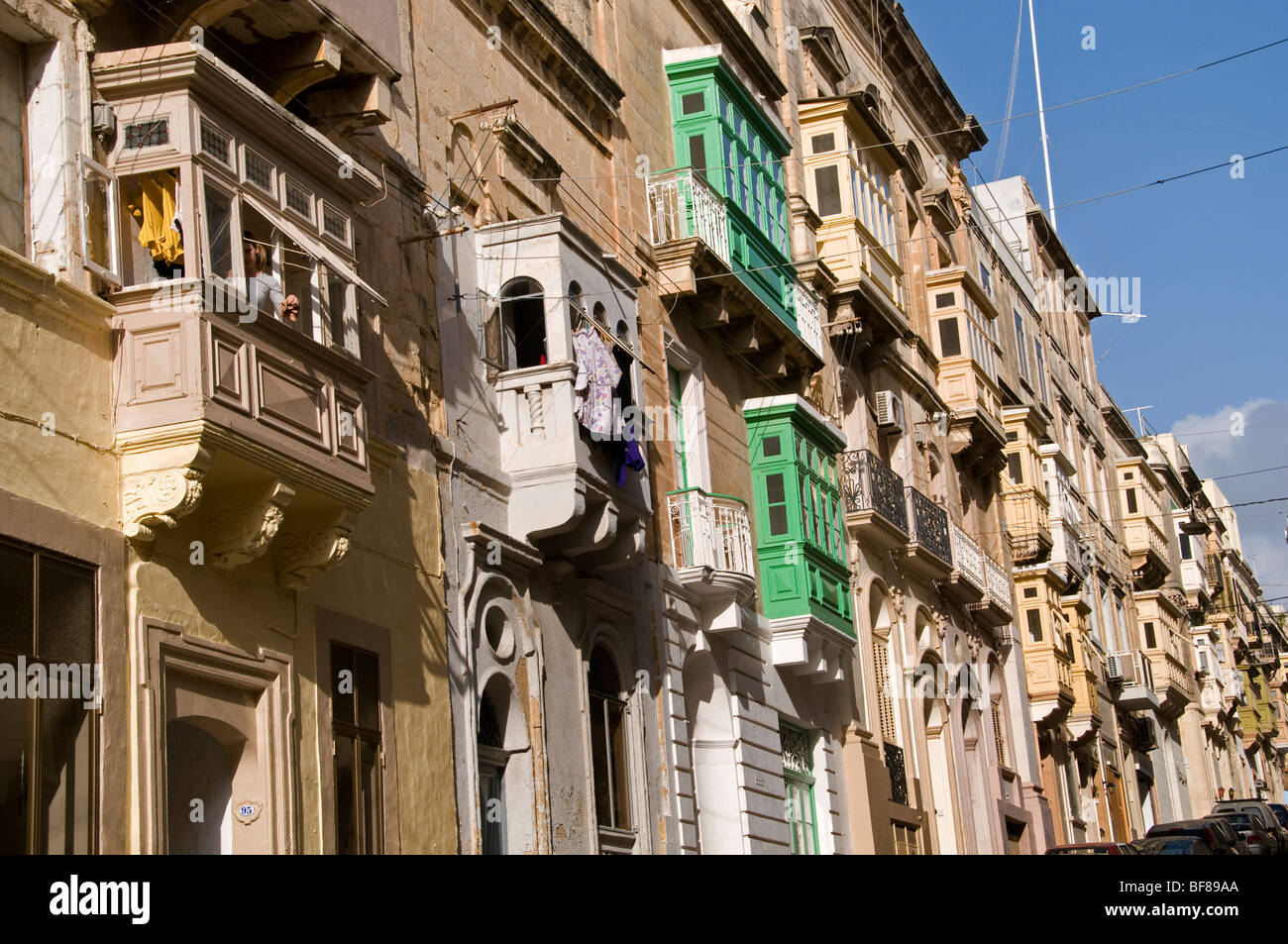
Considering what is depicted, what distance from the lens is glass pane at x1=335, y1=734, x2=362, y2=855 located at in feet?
43.1

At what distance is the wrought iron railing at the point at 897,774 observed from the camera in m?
25.5

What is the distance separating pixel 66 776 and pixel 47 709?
1.35 ft

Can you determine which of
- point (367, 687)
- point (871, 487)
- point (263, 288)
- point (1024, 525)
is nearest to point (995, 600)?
point (1024, 525)

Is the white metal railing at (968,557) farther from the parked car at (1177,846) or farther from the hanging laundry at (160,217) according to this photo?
the hanging laundry at (160,217)

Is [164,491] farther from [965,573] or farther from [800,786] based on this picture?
[965,573]

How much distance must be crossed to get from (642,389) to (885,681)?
9.33 m

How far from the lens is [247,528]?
39.9ft

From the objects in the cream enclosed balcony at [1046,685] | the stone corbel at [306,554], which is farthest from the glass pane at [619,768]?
the cream enclosed balcony at [1046,685]

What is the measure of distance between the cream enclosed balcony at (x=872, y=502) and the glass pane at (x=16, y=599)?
54.4ft

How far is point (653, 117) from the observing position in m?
22.8

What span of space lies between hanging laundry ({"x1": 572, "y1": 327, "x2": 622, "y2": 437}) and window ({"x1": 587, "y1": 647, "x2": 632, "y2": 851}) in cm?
250

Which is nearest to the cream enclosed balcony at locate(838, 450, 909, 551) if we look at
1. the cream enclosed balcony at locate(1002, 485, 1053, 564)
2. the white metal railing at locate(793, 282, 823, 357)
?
the white metal railing at locate(793, 282, 823, 357)

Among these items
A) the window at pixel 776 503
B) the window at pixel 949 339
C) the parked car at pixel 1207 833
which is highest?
the window at pixel 949 339
